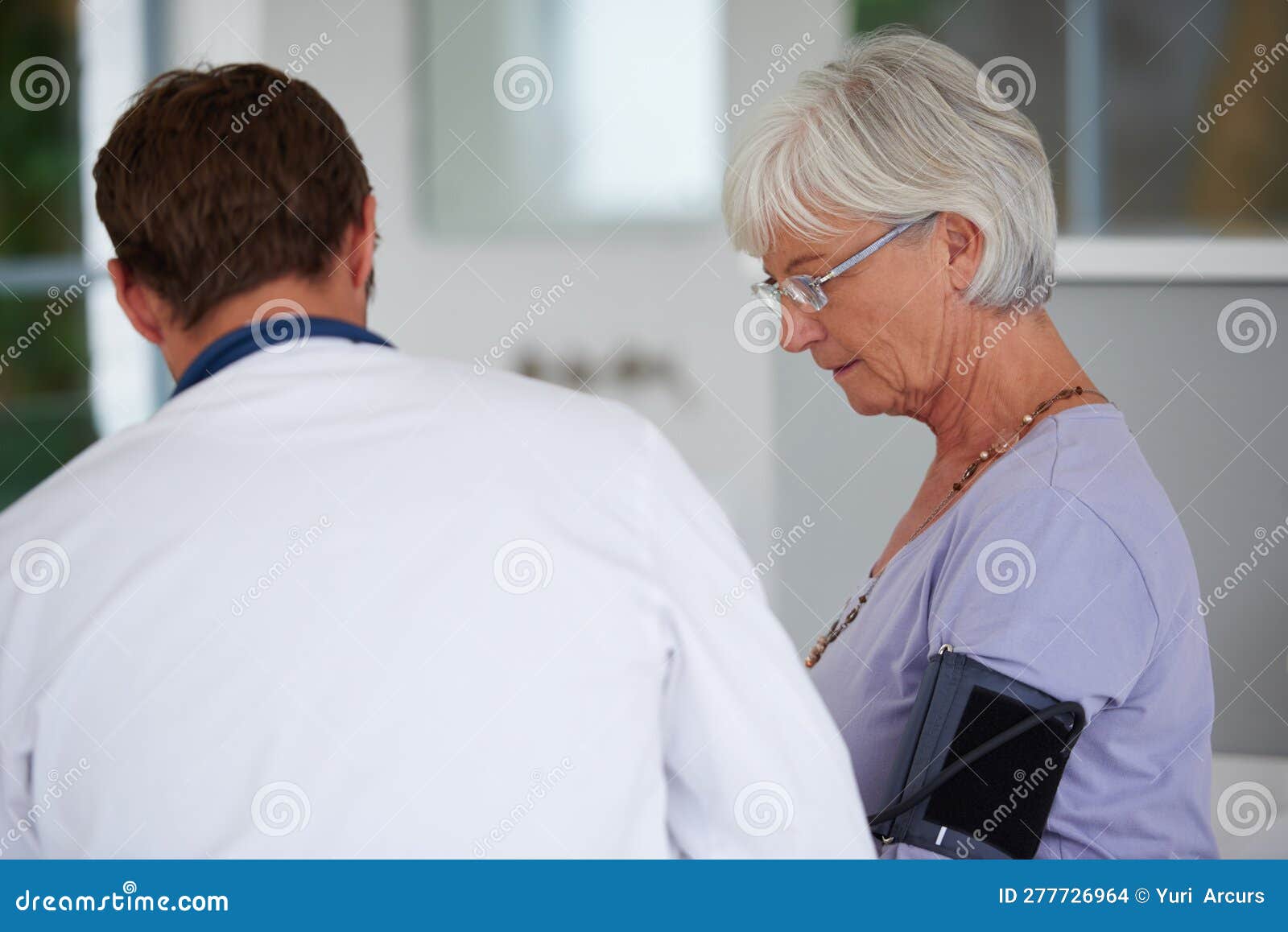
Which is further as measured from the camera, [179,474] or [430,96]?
[430,96]

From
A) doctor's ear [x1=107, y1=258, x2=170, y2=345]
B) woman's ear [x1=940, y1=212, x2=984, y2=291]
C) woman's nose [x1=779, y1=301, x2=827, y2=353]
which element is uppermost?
woman's ear [x1=940, y1=212, x2=984, y2=291]

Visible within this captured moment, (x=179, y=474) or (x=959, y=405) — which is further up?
(x=959, y=405)

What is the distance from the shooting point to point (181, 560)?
2.56 feet

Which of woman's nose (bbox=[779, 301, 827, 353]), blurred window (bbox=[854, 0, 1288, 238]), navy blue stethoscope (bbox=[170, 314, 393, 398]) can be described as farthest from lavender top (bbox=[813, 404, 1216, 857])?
blurred window (bbox=[854, 0, 1288, 238])

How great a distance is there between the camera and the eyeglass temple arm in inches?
50.2

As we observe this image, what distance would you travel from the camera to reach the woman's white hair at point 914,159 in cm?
124

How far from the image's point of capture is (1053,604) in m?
1.06

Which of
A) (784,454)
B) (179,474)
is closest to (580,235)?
(784,454)

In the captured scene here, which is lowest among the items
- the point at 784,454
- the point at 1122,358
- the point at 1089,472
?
the point at 784,454

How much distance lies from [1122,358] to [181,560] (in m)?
1.58

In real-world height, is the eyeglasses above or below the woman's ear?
below

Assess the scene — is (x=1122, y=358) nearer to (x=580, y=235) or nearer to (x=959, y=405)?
(x=959, y=405)

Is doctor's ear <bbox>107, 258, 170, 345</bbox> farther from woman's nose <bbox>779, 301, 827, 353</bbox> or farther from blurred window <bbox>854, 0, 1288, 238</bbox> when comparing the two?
blurred window <bbox>854, 0, 1288, 238</bbox>

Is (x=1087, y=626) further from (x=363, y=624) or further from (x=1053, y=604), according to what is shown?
(x=363, y=624)
